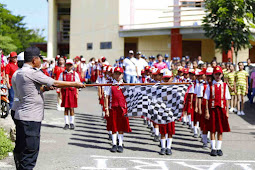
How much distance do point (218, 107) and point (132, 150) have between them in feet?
6.91

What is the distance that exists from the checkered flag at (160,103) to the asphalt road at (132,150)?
836mm

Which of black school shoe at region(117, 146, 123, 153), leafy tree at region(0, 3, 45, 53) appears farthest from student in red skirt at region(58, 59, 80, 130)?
leafy tree at region(0, 3, 45, 53)

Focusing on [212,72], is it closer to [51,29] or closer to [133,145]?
[133,145]

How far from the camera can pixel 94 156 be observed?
891 centimetres

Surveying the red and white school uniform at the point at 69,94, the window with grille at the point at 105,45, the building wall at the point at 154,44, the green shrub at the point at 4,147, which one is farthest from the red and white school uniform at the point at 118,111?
the window with grille at the point at 105,45

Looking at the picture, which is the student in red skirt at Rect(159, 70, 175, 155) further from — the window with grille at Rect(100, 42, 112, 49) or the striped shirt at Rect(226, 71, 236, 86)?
the window with grille at Rect(100, 42, 112, 49)

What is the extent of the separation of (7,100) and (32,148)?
761 cm

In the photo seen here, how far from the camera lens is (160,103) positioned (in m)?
9.18

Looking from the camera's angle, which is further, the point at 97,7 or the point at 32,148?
the point at 97,7

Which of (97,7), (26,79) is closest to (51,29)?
(97,7)

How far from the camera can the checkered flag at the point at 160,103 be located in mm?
9062

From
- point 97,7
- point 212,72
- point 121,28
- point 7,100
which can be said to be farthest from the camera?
point 97,7

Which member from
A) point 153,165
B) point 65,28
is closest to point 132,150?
point 153,165

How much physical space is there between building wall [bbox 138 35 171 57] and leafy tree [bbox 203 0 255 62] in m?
8.30
